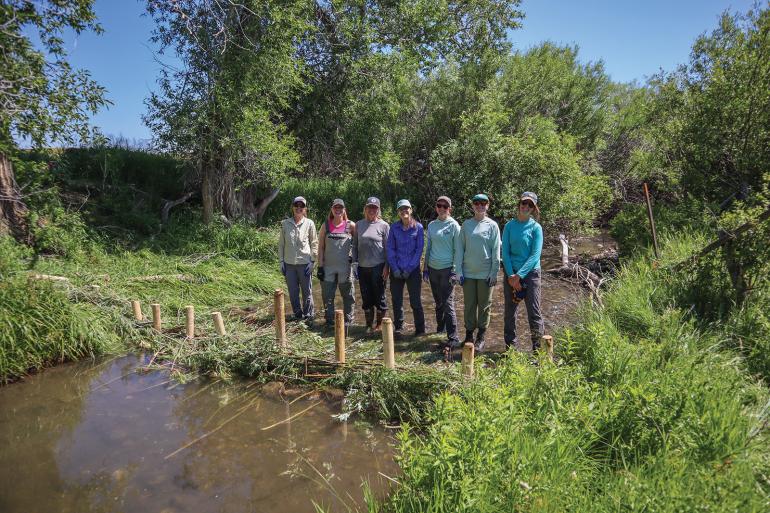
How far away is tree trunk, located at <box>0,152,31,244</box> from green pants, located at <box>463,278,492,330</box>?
8933mm

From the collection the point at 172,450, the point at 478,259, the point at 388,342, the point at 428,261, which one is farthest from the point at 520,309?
the point at 172,450

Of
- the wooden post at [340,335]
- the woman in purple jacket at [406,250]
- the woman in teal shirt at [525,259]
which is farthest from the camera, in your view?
the woman in purple jacket at [406,250]

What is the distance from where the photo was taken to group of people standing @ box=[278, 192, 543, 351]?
575cm

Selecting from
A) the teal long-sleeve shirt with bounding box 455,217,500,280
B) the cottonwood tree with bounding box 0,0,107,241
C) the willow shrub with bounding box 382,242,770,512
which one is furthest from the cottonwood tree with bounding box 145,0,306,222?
the willow shrub with bounding box 382,242,770,512

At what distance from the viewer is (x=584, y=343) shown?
4906mm

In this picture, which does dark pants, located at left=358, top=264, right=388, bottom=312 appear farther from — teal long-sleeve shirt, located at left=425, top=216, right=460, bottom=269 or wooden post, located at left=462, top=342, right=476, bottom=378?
wooden post, located at left=462, top=342, right=476, bottom=378

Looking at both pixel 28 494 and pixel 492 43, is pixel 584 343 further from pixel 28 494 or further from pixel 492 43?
pixel 492 43

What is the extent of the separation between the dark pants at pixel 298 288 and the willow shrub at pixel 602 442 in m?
3.81

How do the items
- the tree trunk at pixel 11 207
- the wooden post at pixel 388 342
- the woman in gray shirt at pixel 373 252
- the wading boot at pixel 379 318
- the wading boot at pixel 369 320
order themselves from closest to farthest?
the wooden post at pixel 388 342
the woman in gray shirt at pixel 373 252
the wading boot at pixel 379 318
the wading boot at pixel 369 320
the tree trunk at pixel 11 207

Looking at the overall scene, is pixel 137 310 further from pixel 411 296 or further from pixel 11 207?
pixel 11 207

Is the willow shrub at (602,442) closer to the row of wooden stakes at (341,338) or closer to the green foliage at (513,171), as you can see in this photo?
the row of wooden stakes at (341,338)

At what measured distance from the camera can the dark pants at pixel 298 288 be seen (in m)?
7.23

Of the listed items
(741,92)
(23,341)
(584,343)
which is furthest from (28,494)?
(741,92)

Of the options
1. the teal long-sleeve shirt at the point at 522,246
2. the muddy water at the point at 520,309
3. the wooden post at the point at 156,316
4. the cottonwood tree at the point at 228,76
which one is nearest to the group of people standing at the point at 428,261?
the teal long-sleeve shirt at the point at 522,246
